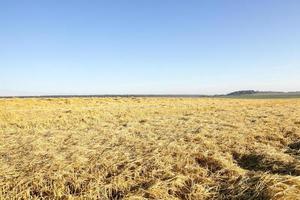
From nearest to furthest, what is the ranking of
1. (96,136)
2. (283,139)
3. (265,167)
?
1. (265,167)
2. (283,139)
3. (96,136)

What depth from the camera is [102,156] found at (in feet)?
24.4

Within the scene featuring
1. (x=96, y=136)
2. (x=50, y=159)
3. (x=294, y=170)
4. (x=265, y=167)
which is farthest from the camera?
(x=96, y=136)

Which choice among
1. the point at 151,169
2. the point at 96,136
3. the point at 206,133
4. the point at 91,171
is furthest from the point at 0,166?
the point at 206,133

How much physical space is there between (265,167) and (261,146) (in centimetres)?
206

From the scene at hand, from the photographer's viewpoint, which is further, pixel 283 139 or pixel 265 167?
pixel 283 139

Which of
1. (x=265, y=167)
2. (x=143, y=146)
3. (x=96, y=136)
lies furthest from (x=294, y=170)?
(x=96, y=136)

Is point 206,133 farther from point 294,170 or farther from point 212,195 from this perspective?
point 212,195

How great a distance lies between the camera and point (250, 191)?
17.5 ft

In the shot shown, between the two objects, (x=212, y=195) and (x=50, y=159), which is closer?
(x=212, y=195)

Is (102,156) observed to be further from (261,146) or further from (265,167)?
(261,146)

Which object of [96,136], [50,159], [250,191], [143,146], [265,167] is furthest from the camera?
[96,136]

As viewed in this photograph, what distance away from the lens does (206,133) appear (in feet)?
35.2

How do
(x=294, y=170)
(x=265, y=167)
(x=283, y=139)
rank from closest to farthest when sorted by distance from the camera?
1. (x=294, y=170)
2. (x=265, y=167)
3. (x=283, y=139)

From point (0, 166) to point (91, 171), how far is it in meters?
1.94
